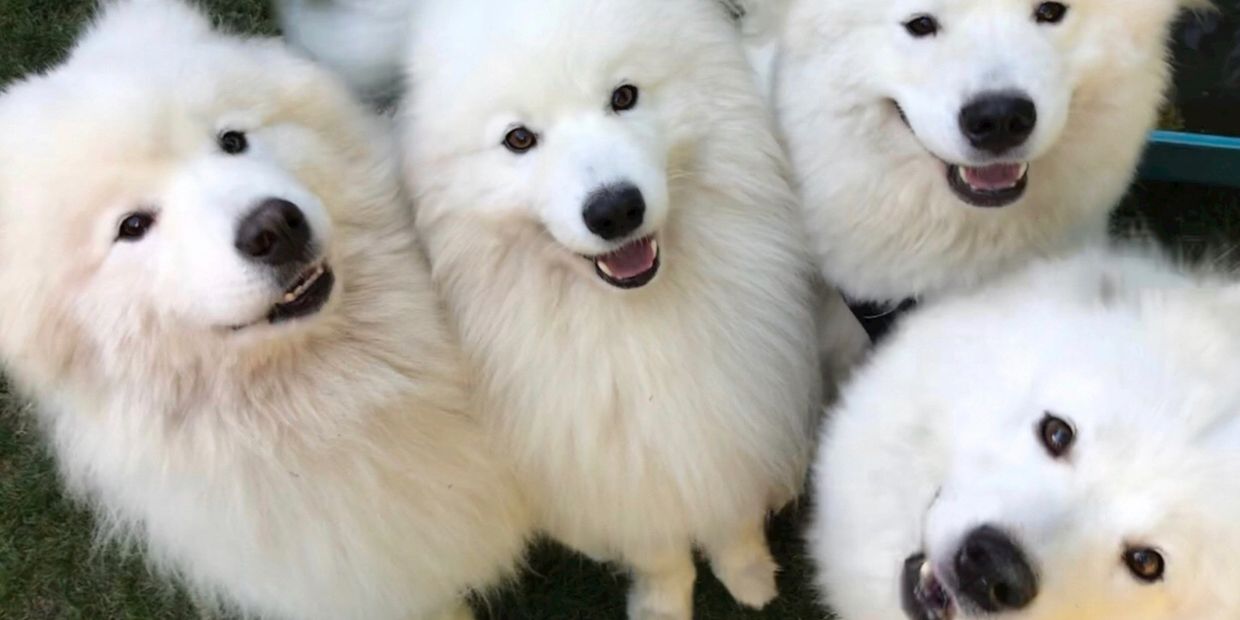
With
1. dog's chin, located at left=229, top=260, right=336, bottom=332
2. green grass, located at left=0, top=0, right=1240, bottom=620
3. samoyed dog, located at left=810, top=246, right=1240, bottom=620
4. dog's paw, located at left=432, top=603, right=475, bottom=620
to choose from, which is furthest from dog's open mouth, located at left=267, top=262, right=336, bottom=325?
green grass, located at left=0, top=0, right=1240, bottom=620

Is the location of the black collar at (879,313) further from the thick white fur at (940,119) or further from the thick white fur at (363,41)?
the thick white fur at (363,41)

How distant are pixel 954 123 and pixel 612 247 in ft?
1.95

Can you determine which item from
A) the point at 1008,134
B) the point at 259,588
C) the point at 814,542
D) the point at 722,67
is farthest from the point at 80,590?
the point at 1008,134

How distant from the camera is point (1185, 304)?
1.51m

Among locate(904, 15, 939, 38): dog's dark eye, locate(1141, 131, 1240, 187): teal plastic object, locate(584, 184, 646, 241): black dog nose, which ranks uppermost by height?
locate(904, 15, 939, 38): dog's dark eye

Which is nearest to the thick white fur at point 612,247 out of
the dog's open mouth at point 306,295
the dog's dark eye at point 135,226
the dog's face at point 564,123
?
the dog's face at point 564,123

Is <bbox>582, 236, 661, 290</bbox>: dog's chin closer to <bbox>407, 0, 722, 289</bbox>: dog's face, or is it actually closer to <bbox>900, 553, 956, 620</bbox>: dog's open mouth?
<bbox>407, 0, 722, 289</bbox>: dog's face

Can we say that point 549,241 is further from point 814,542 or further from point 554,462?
point 814,542

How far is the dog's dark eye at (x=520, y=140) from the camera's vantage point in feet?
5.70

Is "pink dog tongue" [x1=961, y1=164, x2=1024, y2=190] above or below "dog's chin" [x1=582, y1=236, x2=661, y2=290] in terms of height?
above

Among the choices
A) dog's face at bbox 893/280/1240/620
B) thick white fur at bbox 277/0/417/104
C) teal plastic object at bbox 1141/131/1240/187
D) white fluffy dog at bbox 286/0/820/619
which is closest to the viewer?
dog's face at bbox 893/280/1240/620

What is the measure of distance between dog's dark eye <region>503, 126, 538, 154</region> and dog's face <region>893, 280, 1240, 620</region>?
33.4 inches

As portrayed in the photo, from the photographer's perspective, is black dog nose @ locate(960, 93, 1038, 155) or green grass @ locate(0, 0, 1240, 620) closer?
black dog nose @ locate(960, 93, 1038, 155)

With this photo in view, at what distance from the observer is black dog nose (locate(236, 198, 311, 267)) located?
1.47 meters
